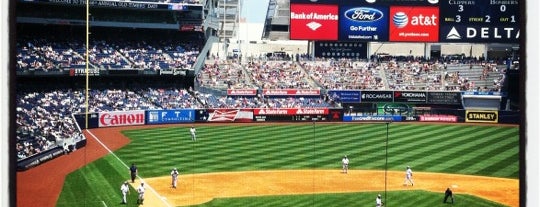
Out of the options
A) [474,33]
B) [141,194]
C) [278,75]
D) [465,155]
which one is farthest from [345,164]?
[474,33]

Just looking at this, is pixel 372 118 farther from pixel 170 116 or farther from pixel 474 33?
pixel 170 116

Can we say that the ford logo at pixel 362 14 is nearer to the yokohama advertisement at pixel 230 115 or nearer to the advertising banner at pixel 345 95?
the advertising banner at pixel 345 95

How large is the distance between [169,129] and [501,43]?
24.8 m

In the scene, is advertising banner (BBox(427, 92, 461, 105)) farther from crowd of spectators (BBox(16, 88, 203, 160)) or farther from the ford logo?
crowd of spectators (BBox(16, 88, 203, 160))

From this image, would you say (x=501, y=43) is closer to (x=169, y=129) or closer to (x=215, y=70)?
(x=215, y=70)

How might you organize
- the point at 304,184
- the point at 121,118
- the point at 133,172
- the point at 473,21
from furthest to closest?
1. the point at 473,21
2. the point at 121,118
3. the point at 304,184
4. the point at 133,172

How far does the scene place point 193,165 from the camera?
2075cm

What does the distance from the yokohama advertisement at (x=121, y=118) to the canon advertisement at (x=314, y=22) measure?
520 inches

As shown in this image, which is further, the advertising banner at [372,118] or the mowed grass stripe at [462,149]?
the advertising banner at [372,118]

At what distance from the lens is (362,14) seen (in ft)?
128

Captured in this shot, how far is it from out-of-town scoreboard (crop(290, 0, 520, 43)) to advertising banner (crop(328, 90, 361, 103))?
5.22 metres

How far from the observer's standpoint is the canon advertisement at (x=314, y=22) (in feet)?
128

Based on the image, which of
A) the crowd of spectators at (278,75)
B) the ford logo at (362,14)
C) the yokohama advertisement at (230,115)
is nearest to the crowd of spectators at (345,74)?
the crowd of spectators at (278,75)

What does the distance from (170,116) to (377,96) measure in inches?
507
